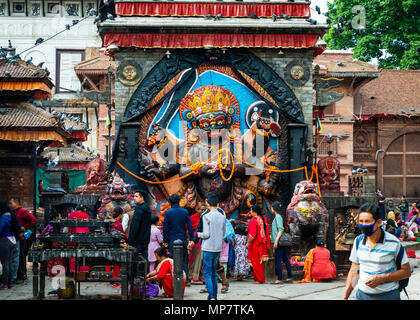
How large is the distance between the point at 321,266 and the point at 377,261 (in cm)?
704

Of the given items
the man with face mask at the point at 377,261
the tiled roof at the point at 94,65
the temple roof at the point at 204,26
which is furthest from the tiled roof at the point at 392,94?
the man with face mask at the point at 377,261

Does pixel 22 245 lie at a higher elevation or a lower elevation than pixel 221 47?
lower

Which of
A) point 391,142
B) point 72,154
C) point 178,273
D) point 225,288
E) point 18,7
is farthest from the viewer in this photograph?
point 18,7

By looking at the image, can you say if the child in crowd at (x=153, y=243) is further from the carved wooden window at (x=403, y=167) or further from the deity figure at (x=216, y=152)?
the carved wooden window at (x=403, y=167)

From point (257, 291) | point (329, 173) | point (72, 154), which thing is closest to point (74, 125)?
point (72, 154)

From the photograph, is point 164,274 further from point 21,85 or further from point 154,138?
point 21,85

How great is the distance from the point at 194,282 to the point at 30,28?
3341cm

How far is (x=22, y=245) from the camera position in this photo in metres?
14.0

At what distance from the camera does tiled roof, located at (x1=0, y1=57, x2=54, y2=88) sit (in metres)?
22.1

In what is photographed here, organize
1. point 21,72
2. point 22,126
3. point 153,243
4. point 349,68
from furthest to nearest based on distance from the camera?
point 349,68 < point 21,72 < point 22,126 < point 153,243

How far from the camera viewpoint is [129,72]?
18500 mm
